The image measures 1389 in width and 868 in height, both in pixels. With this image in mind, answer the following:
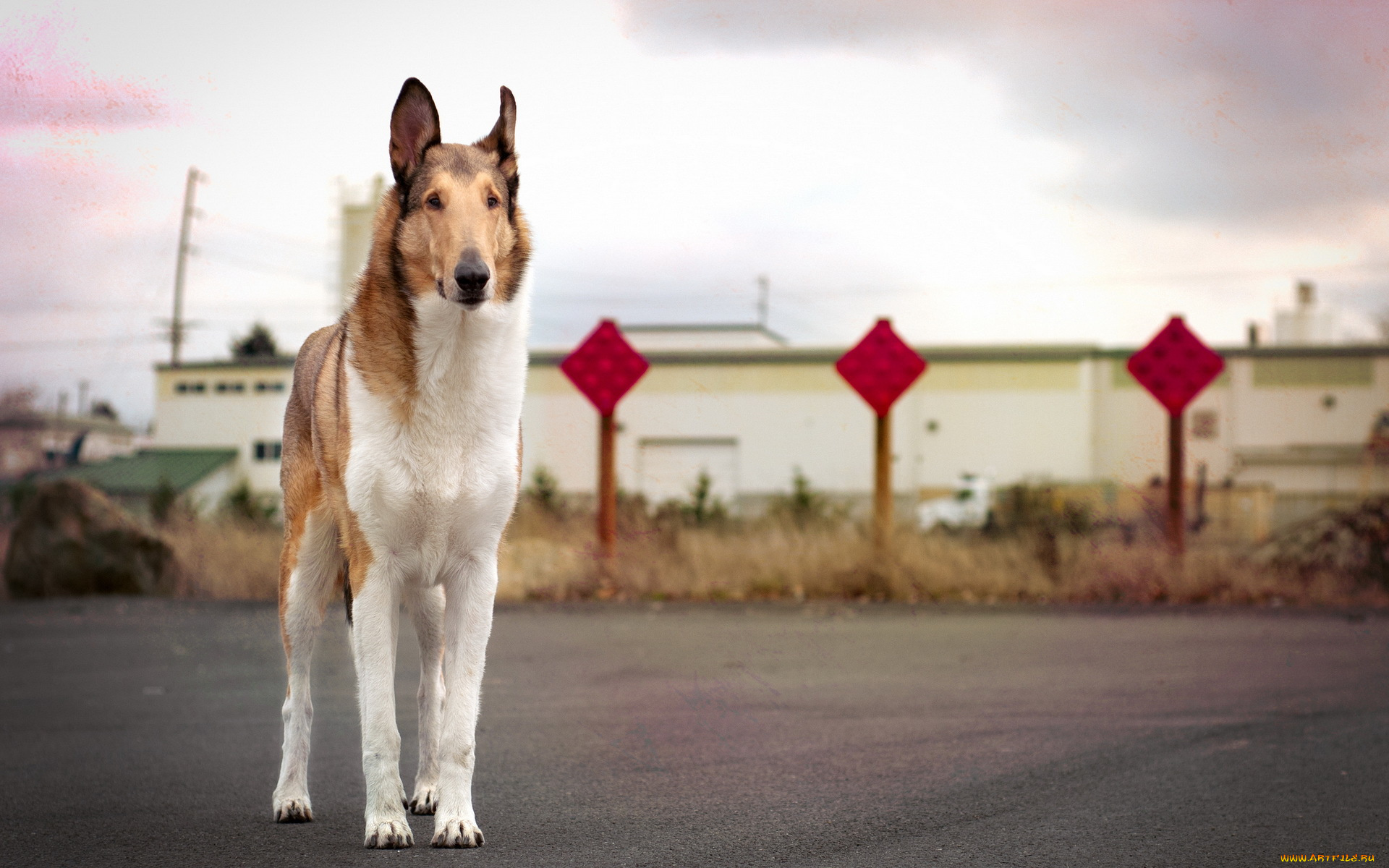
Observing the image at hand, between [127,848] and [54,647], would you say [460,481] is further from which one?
[54,647]

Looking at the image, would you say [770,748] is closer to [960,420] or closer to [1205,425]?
[960,420]

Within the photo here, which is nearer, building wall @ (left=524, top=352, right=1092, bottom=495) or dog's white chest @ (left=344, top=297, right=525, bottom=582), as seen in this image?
dog's white chest @ (left=344, top=297, right=525, bottom=582)

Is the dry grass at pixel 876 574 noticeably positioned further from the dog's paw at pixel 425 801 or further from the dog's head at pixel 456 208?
the dog's head at pixel 456 208

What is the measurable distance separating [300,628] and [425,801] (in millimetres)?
837

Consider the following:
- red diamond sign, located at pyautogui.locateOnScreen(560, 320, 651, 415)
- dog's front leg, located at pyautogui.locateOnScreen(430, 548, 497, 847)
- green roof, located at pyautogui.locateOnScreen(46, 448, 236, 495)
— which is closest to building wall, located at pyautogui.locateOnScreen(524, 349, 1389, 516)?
green roof, located at pyautogui.locateOnScreen(46, 448, 236, 495)

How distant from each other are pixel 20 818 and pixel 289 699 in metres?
1.27

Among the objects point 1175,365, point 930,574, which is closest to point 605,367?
point 930,574

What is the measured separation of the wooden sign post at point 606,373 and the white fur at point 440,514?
12.6 m

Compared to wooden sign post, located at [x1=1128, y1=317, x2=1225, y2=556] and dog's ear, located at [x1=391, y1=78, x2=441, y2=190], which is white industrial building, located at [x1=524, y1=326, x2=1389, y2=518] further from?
dog's ear, located at [x1=391, y1=78, x2=441, y2=190]

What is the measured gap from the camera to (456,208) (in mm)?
4180

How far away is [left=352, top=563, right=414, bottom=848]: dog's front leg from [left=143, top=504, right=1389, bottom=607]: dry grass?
10.9 metres

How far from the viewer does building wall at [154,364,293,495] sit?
52281 mm

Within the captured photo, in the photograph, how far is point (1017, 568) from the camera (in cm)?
1560

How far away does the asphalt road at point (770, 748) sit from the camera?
4.55m
